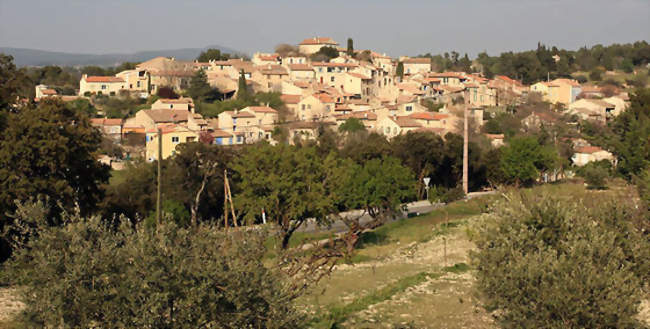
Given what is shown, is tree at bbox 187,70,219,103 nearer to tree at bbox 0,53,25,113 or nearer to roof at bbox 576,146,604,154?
roof at bbox 576,146,604,154

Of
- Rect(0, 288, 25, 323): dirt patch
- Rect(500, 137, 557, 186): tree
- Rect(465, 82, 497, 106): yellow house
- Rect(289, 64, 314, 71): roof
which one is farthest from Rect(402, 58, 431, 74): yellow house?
Rect(0, 288, 25, 323): dirt patch

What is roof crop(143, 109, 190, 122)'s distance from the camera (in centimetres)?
7481

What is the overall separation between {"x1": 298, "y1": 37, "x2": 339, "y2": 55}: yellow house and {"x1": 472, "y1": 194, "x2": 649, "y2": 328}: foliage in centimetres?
10455


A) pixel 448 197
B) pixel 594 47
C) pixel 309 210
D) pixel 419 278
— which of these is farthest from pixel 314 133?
pixel 594 47

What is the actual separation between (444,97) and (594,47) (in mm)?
86969

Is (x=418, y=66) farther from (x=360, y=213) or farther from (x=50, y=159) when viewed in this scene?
(x=50, y=159)

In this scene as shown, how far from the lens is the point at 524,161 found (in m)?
47.7

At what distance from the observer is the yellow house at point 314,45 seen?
116 m

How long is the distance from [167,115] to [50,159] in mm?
52904

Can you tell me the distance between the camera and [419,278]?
824 inches

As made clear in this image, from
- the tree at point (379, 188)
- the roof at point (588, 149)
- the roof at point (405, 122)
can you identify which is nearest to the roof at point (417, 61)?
the roof at point (405, 122)

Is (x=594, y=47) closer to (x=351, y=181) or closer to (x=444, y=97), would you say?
(x=444, y=97)

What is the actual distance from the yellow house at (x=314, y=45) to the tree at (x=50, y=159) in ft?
301

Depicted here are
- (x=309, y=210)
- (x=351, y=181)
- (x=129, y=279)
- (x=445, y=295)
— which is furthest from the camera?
(x=351, y=181)
